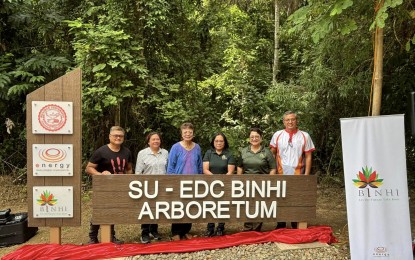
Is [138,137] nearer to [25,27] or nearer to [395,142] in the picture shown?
[25,27]

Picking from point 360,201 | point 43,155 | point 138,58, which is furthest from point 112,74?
point 360,201

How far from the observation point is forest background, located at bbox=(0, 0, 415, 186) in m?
6.79

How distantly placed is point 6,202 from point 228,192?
5.91m

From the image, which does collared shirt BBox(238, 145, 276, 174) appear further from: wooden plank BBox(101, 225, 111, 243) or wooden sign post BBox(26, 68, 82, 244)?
wooden sign post BBox(26, 68, 82, 244)

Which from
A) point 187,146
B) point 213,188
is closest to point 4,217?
point 187,146

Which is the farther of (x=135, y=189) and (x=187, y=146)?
(x=187, y=146)

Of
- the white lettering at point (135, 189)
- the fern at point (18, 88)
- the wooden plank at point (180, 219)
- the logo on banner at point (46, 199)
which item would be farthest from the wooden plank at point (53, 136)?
the fern at point (18, 88)

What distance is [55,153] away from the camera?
468 cm

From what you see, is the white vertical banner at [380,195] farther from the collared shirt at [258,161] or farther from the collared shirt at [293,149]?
the collared shirt at [258,161]

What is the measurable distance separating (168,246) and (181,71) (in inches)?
196

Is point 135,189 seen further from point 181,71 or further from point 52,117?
point 181,71

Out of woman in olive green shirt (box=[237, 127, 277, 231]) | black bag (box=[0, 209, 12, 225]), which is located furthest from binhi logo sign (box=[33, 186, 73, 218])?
woman in olive green shirt (box=[237, 127, 277, 231])

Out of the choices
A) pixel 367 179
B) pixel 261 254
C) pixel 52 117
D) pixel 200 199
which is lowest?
pixel 261 254

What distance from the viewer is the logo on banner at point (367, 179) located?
414 centimetres
